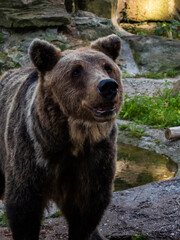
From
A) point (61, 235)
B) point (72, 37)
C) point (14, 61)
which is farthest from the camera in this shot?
point (72, 37)

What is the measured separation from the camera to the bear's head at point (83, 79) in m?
2.56

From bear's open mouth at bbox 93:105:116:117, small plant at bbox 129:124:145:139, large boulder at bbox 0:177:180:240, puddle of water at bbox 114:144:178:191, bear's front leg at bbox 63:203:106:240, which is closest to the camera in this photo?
bear's open mouth at bbox 93:105:116:117

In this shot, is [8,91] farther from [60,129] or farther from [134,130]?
[134,130]

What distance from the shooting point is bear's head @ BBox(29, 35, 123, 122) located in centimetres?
256

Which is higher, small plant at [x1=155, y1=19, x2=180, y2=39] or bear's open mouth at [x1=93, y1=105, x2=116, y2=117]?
bear's open mouth at [x1=93, y1=105, x2=116, y2=117]

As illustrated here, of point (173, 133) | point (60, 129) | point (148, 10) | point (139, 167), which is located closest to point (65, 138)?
point (60, 129)

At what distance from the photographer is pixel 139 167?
6.52 metres

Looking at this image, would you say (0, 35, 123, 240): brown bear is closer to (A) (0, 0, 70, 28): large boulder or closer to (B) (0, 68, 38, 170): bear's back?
(B) (0, 68, 38, 170): bear's back

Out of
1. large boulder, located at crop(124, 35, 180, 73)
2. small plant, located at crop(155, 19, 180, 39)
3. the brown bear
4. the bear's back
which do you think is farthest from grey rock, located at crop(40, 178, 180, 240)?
small plant, located at crop(155, 19, 180, 39)

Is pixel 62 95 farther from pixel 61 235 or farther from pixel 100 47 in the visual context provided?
pixel 61 235

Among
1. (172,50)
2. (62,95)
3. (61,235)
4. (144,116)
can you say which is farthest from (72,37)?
(62,95)

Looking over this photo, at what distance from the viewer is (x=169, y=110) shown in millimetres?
9023

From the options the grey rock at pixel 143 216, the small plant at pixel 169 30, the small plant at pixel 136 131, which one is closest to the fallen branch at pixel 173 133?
the small plant at pixel 136 131

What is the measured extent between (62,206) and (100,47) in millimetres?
1221
